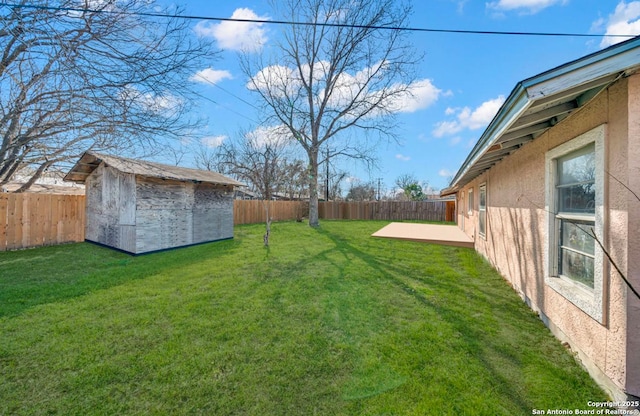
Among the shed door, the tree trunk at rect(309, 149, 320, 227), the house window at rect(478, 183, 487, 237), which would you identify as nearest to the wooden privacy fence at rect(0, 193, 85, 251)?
the shed door

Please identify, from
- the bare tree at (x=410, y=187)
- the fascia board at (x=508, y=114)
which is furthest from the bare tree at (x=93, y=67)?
the bare tree at (x=410, y=187)

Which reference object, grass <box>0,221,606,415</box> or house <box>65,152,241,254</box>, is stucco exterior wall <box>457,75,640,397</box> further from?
house <box>65,152,241,254</box>

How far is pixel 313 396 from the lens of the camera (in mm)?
2088

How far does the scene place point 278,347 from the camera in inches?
110

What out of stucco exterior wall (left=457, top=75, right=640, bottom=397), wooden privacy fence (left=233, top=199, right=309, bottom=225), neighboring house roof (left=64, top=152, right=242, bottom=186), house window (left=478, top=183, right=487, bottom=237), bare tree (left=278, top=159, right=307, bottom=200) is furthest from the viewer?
bare tree (left=278, top=159, right=307, bottom=200)

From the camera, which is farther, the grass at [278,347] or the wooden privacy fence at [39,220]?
the wooden privacy fence at [39,220]

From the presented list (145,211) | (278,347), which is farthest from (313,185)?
(278,347)

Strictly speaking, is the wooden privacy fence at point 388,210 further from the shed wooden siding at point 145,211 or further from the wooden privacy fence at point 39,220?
the wooden privacy fence at point 39,220

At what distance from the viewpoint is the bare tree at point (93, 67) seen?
4.13 metres

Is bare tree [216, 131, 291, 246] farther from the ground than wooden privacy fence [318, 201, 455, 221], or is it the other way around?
bare tree [216, 131, 291, 246]

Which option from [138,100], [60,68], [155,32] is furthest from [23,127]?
[155,32]

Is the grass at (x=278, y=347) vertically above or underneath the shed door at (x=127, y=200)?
underneath

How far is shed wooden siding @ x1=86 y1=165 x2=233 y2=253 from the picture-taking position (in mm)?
7758

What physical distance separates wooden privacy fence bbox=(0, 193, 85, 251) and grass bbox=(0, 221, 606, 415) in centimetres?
307
